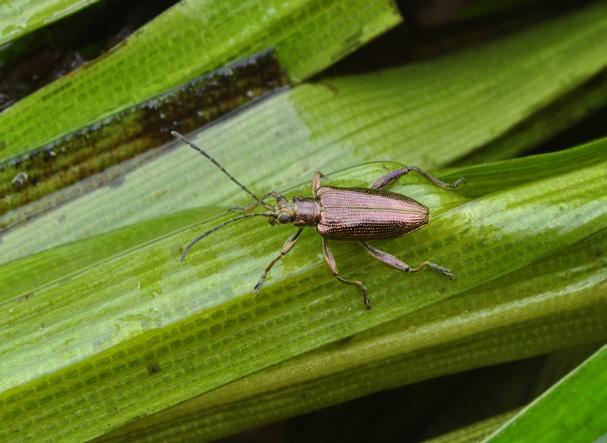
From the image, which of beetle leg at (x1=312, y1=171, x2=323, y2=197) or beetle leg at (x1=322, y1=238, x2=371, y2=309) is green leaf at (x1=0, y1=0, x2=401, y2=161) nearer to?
beetle leg at (x1=312, y1=171, x2=323, y2=197)

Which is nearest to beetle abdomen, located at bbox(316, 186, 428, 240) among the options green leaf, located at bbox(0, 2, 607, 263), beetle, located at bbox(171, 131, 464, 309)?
beetle, located at bbox(171, 131, 464, 309)

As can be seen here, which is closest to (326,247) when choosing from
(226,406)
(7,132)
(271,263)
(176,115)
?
(271,263)

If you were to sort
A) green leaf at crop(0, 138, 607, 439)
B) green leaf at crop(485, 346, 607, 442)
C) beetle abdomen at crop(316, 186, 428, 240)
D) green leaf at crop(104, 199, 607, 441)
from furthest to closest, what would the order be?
1. beetle abdomen at crop(316, 186, 428, 240)
2. green leaf at crop(104, 199, 607, 441)
3. green leaf at crop(0, 138, 607, 439)
4. green leaf at crop(485, 346, 607, 442)

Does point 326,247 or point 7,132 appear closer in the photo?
point 326,247

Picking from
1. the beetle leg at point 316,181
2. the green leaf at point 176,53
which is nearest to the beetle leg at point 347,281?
the beetle leg at point 316,181

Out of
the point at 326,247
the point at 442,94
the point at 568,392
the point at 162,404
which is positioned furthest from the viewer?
the point at 442,94

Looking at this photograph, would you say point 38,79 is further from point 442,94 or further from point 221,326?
point 442,94
